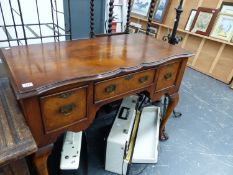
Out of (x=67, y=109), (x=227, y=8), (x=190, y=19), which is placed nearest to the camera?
(x=67, y=109)

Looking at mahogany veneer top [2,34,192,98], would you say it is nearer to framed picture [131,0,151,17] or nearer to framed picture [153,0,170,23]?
framed picture [153,0,170,23]

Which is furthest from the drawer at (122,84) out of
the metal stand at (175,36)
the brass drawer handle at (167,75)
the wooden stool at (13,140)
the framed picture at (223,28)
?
the framed picture at (223,28)

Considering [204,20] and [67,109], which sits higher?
[204,20]

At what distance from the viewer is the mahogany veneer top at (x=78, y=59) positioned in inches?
25.4

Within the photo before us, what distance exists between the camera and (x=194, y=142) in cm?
144

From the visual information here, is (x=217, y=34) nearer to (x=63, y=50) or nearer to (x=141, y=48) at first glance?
(x=141, y=48)

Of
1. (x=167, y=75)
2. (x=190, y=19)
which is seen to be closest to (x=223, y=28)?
(x=190, y=19)

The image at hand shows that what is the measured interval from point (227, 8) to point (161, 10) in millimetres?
1023

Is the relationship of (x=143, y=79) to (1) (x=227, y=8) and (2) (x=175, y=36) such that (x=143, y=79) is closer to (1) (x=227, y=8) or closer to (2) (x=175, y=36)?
(2) (x=175, y=36)

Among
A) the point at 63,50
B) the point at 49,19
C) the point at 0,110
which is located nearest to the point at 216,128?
the point at 63,50

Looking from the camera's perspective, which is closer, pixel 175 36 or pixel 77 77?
pixel 77 77

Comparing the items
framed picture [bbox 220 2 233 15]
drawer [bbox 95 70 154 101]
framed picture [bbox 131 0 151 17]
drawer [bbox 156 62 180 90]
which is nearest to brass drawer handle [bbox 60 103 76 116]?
drawer [bbox 95 70 154 101]

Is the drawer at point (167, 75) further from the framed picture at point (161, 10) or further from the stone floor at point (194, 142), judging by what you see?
the framed picture at point (161, 10)

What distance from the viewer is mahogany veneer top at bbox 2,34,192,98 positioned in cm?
64
